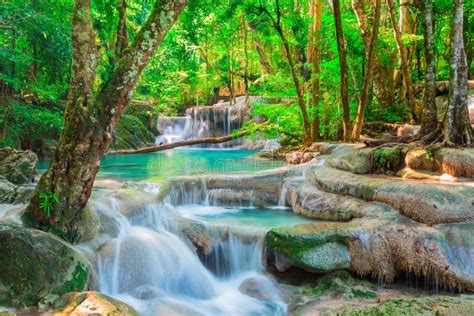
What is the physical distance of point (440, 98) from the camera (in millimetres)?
11102

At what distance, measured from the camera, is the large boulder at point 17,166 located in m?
7.79

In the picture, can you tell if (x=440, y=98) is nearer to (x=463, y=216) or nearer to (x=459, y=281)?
(x=463, y=216)

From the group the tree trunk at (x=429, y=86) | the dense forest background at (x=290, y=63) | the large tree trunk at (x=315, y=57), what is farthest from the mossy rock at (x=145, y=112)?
the tree trunk at (x=429, y=86)

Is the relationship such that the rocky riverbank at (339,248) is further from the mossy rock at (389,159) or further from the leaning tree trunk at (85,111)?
the leaning tree trunk at (85,111)

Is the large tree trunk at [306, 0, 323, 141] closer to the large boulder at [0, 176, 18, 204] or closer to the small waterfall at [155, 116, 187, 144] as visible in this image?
the large boulder at [0, 176, 18, 204]

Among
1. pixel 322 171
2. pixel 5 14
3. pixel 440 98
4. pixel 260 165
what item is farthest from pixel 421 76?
pixel 5 14

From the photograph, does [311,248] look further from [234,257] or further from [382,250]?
[234,257]

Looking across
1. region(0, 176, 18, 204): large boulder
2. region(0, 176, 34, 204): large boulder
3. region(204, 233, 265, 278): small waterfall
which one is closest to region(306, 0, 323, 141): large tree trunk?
region(204, 233, 265, 278): small waterfall

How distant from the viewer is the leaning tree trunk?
15.4 feet

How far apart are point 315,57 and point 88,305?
11359mm

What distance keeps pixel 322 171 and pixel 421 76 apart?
9178 mm

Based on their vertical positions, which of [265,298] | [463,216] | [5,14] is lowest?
Result: [265,298]

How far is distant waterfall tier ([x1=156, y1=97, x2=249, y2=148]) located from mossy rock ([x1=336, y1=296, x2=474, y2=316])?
18706 mm

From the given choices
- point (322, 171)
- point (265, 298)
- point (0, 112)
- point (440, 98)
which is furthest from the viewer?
point (440, 98)
